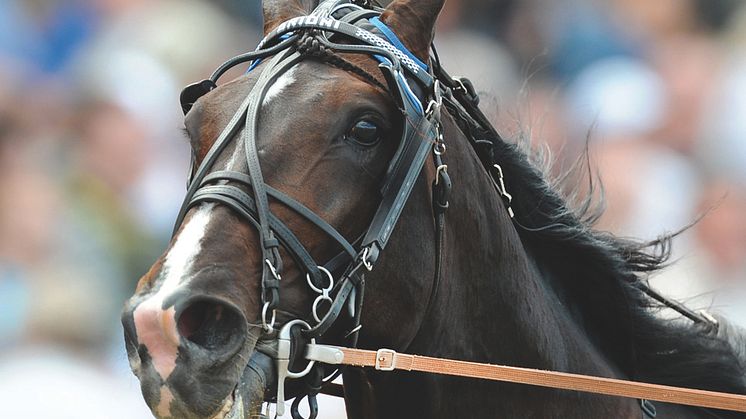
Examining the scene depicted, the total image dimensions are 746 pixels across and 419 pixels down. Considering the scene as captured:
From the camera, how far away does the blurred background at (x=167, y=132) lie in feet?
18.3

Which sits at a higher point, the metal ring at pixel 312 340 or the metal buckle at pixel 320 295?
the metal buckle at pixel 320 295

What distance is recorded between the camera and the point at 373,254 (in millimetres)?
2559

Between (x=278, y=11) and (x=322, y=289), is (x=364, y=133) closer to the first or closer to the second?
(x=322, y=289)

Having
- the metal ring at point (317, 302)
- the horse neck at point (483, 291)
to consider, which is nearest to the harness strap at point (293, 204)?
the metal ring at point (317, 302)

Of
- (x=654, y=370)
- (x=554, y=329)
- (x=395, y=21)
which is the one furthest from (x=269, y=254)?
(x=654, y=370)

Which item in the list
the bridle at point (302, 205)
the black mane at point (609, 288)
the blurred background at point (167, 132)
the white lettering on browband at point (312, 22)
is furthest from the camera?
the blurred background at point (167, 132)

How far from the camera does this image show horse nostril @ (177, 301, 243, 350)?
7.47 ft

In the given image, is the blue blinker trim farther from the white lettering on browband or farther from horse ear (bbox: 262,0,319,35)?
horse ear (bbox: 262,0,319,35)

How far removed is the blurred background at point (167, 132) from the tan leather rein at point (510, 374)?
2.21 m

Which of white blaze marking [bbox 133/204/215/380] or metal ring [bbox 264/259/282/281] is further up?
metal ring [bbox 264/259/282/281]

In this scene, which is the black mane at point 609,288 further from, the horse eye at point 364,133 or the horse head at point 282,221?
the horse eye at point 364,133

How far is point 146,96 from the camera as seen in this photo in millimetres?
6332

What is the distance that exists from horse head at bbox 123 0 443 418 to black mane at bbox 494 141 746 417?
0.62 metres

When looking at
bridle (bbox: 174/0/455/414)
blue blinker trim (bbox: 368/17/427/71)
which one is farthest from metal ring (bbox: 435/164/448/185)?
blue blinker trim (bbox: 368/17/427/71)
